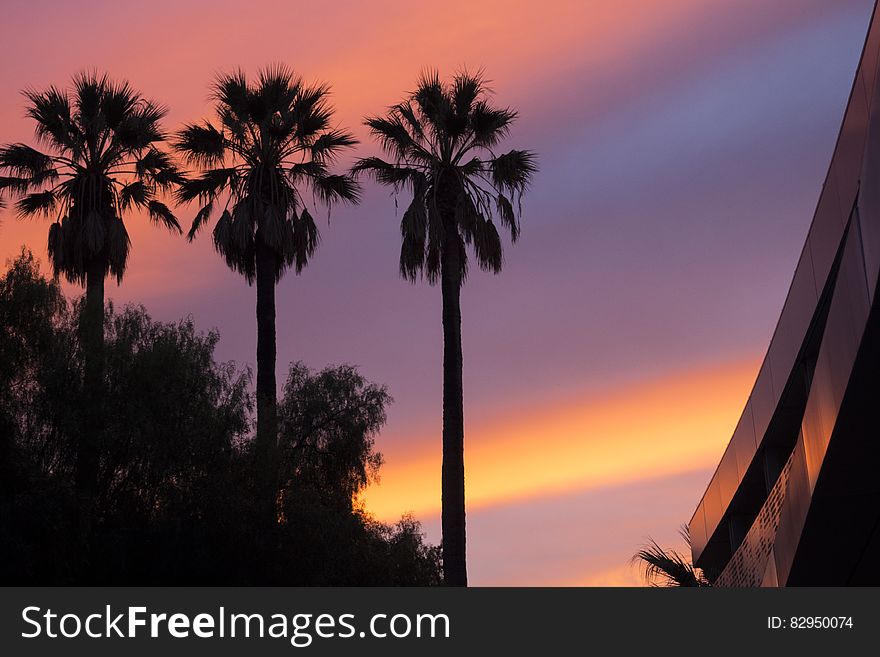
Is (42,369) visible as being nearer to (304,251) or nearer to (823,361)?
(304,251)

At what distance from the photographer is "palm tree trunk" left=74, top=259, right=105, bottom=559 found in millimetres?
23281

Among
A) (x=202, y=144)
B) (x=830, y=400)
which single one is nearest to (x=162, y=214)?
(x=202, y=144)

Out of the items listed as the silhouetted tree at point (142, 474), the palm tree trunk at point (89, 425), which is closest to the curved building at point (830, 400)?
the silhouetted tree at point (142, 474)

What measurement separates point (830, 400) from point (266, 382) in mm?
18894

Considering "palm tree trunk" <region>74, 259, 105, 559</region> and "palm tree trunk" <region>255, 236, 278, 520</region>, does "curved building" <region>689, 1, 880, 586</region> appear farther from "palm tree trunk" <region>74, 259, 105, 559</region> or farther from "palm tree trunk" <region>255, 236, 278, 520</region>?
"palm tree trunk" <region>74, 259, 105, 559</region>

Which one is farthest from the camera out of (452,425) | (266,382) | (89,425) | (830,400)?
(266,382)

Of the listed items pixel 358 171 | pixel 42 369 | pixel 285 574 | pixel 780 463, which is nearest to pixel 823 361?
pixel 780 463

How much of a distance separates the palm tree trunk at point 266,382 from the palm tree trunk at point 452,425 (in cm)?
387

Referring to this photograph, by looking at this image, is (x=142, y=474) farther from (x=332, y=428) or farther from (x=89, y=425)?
(x=332, y=428)

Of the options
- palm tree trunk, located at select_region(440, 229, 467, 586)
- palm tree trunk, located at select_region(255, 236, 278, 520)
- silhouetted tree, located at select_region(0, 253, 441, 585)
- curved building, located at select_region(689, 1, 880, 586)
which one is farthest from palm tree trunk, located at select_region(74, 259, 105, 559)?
curved building, located at select_region(689, 1, 880, 586)

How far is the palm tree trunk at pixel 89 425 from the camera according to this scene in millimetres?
23281

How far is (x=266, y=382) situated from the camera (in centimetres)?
3105
